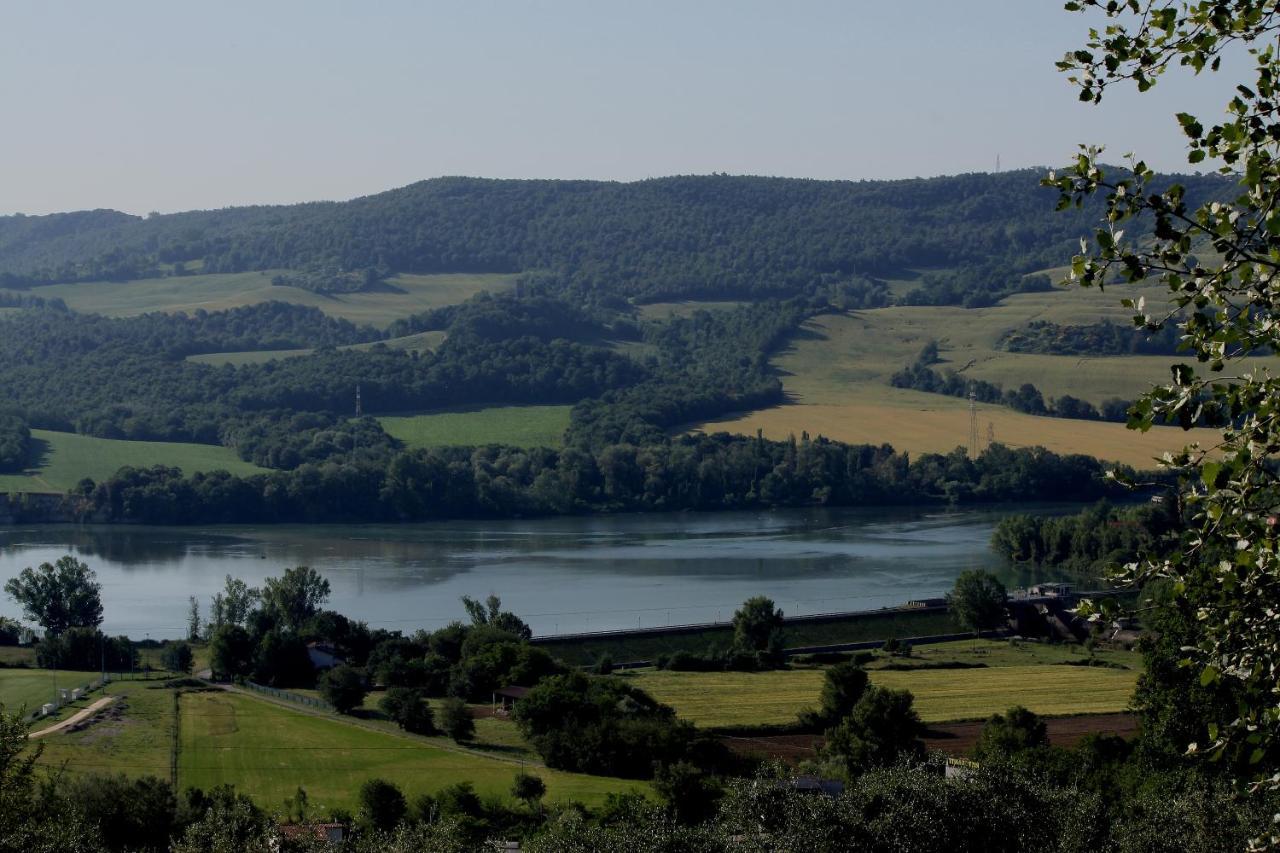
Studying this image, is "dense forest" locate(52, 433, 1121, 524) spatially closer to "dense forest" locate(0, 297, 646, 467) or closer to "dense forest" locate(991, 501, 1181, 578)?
"dense forest" locate(0, 297, 646, 467)

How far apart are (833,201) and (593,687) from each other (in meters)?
149

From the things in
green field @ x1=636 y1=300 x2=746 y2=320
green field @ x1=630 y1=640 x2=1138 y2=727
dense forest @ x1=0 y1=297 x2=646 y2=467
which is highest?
green field @ x1=636 y1=300 x2=746 y2=320

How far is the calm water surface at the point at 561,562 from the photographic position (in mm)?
45938

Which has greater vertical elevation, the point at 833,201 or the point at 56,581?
the point at 833,201

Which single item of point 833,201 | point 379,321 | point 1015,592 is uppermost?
point 833,201

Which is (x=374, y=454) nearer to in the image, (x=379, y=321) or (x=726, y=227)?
(x=379, y=321)

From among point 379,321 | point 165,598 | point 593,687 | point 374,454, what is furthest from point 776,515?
point 379,321

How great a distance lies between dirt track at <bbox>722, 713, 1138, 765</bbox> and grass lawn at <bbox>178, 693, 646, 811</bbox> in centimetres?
317

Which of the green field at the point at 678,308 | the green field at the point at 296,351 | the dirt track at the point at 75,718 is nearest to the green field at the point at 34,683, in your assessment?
the dirt track at the point at 75,718

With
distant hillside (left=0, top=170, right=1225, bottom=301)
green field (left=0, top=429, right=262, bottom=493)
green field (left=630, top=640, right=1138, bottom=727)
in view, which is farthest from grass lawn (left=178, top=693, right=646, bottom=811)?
distant hillside (left=0, top=170, right=1225, bottom=301)

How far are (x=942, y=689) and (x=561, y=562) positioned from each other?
21.9 metres

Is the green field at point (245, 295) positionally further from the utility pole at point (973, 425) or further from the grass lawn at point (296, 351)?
the utility pole at point (973, 425)

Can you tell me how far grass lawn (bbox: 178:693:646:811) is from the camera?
25.0 m

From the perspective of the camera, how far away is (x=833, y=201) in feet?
576
